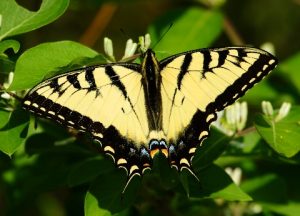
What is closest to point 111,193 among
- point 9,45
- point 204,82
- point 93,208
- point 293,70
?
point 93,208

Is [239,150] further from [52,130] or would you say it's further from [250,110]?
[250,110]

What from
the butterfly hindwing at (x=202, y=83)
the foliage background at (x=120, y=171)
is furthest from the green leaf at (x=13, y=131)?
the butterfly hindwing at (x=202, y=83)

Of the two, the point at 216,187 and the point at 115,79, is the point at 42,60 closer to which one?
the point at 115,79

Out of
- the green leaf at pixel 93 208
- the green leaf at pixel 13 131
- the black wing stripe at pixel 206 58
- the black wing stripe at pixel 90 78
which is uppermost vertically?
the black wing stripe at pixel 206 58

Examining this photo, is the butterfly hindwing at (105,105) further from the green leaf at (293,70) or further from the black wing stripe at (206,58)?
the green leaf at (293,70)

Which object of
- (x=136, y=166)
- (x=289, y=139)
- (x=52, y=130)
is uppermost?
(x=289, y=139)

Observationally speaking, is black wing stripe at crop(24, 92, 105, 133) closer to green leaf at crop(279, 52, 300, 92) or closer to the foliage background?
the foliage background

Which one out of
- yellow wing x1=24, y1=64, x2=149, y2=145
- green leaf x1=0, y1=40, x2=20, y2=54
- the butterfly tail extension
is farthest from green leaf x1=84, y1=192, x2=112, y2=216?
green leaf x1=0, y1=40, x2=20, y2=54

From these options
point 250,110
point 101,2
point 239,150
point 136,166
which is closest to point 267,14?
point 250,110
